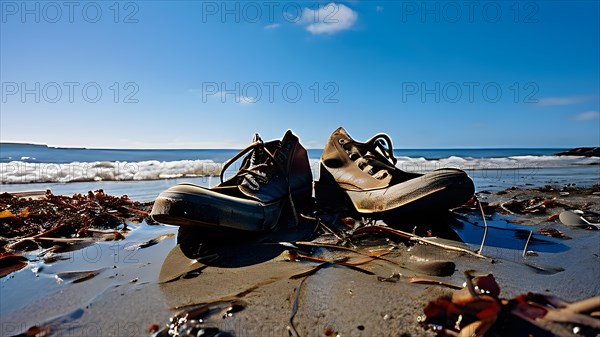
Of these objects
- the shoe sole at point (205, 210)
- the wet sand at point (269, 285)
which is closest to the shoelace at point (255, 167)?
the shoe sole at point (205, 210)

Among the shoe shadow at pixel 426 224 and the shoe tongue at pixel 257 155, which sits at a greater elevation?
the shoe tongue at pixel 257 155

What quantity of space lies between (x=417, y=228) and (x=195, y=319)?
1425 mm

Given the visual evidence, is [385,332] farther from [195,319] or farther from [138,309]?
[138,309]

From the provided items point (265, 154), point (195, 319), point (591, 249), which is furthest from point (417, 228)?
point (195, 319)

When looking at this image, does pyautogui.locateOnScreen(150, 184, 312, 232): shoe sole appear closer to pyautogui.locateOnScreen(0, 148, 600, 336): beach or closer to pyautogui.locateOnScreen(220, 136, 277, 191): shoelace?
pyautogui.locateOnScreen(0, 148, 600, 336): beach

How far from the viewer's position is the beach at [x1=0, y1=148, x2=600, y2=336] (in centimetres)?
96

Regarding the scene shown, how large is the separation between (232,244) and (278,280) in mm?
589

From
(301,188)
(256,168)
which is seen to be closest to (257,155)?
(256,168)

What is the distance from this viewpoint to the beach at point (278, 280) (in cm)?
96

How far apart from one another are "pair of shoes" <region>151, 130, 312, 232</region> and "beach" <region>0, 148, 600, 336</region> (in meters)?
0.14

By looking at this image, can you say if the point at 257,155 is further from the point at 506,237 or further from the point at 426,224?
the point at 506,237

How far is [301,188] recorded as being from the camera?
8.52ft

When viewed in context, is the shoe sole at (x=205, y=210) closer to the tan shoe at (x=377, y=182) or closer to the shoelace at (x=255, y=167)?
the shoelace at (x=255, y=167)

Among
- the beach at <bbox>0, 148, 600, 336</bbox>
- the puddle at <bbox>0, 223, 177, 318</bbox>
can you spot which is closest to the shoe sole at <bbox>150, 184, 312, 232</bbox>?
the beach at <bbox>0, 148, 600, 336</bbox>
